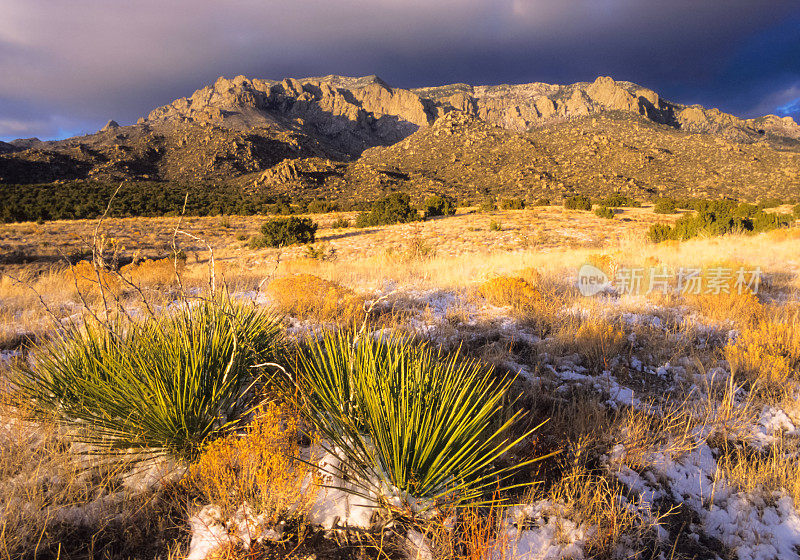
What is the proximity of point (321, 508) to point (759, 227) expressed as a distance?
2141cm

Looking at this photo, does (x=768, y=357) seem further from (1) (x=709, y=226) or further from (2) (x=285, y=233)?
(2) (x=285, y=233)

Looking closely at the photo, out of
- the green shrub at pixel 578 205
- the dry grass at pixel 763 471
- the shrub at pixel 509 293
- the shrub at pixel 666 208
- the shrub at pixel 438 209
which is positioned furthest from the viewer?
the shrub at pixel 438 209

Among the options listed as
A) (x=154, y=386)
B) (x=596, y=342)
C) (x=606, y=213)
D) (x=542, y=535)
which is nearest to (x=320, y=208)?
(x=606, y=213)

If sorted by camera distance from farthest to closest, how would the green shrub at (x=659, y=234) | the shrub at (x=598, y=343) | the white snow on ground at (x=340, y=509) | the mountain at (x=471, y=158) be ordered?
the mountain at (x=471, y=158), the green shrub at (x=659, y=234), the shrub at (x=598, y=343), the white snow on ground at (x=340, y=509)

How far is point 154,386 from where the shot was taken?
2.06 metres

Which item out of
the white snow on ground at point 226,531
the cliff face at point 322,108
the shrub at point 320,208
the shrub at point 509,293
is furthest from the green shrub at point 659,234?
the cliff face at point 322,108

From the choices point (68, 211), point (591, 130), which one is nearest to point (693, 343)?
point (68, 211)

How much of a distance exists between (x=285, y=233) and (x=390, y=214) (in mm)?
7618

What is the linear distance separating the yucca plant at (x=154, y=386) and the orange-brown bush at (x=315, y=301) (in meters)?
2.28

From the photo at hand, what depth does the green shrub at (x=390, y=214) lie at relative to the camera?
21.7 meters

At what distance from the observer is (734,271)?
7.23 m

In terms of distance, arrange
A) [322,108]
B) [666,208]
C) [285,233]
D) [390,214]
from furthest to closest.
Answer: [322,108] → [666,208] → [390,214] → [285,233]

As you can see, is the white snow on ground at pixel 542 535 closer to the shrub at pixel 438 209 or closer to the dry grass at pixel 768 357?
the dry grass at pixel 768 357

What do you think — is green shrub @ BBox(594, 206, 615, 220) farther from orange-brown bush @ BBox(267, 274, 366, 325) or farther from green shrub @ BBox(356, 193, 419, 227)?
orange-brown bush @ BBox(267, 274, 366, 325)
